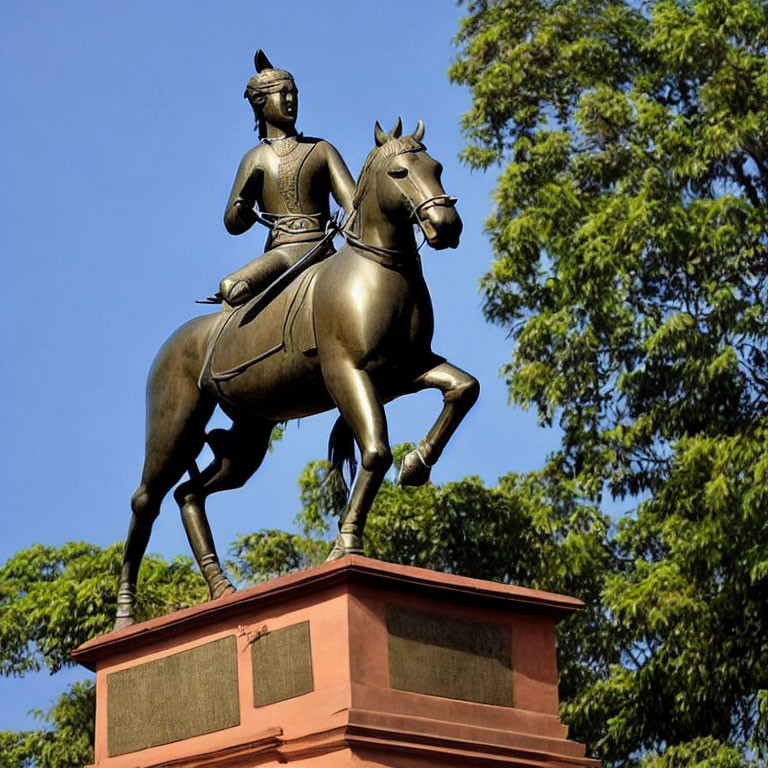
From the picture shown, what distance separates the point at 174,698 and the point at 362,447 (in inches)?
65.5

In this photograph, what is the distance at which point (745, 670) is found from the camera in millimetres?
15125

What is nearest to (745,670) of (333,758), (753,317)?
(753,317)

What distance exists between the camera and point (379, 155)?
849 centimetres

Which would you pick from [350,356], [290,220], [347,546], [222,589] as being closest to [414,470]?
[347,546]

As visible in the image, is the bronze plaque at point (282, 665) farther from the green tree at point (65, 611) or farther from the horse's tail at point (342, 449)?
the green tree at point (65, 611)

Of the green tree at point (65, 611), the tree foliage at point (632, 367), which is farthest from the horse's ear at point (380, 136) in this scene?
the green tree at point (65, 611)

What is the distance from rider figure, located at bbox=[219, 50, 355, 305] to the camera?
922 cm

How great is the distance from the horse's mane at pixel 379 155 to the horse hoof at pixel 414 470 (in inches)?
52.6

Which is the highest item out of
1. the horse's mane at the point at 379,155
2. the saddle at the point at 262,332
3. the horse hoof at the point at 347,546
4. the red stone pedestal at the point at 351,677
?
the horse's mane at the point at 379,155

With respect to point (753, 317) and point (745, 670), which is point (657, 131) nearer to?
point (753, 317)

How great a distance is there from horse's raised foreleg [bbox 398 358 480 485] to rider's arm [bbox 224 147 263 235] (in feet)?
6.01

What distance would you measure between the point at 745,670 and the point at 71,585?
8.50 meters

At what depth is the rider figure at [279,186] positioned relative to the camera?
922 centimetres

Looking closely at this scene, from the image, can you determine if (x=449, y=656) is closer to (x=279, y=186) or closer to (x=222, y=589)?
(x=222, y=589)
